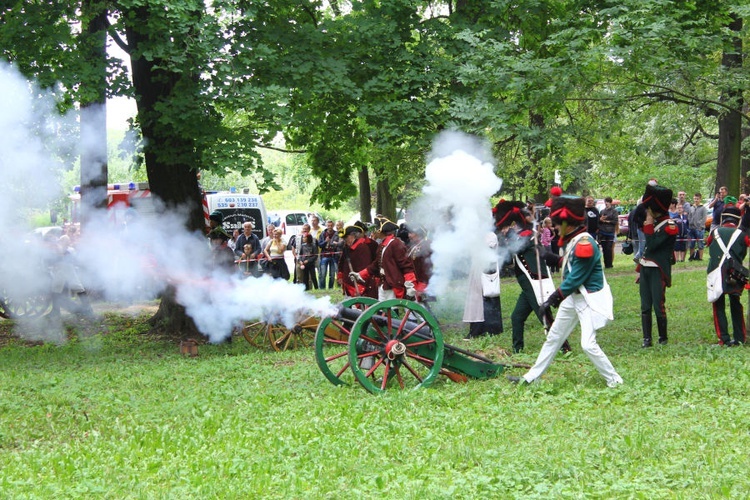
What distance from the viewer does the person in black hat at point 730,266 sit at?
1100cm

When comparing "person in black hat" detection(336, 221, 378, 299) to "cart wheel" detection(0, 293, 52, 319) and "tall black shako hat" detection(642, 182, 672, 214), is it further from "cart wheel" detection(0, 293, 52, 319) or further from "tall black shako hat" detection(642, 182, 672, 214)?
"cart wheel" detection(0, 293, 52, 319)

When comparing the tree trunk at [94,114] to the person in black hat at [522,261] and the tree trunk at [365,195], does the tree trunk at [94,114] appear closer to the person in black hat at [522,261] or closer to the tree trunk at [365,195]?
the person in black hat at [522,261]

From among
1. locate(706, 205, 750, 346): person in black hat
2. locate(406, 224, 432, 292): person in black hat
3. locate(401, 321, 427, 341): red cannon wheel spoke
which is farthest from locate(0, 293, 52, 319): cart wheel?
locate(706, 205, 750, 346): person in black hat

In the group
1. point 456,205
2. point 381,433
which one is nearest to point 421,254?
point 456,205

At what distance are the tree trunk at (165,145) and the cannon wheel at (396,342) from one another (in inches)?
203

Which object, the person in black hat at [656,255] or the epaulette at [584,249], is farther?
the person in black hat at [656,255]

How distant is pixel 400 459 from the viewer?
6395 mm

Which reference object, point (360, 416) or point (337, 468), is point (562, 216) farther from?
Answer: point (337, 468)

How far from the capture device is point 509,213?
11.8 m

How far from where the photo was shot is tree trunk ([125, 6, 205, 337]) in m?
12.6

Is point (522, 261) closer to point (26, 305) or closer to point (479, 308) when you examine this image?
point (479, 308)

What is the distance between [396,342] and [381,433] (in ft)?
6.00

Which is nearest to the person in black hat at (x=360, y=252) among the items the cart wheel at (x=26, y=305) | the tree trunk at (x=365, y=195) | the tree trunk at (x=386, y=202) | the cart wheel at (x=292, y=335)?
the cart wheel at (x=292, y=335)

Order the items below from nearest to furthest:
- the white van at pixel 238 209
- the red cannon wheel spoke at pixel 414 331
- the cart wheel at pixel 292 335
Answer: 1. the red cannon wheel spoke at pixel 414 331
2. the cart wheel at pixel 292 335
3. the white van at pixel 238 209
